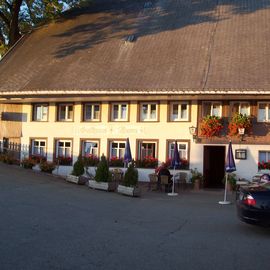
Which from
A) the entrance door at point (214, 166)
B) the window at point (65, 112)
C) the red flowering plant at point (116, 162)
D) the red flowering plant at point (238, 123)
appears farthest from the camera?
the window at point (65, 112)

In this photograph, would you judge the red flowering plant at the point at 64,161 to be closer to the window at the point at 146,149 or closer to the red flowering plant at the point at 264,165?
the window at the point at 146,149

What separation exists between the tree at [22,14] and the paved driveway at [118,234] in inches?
693

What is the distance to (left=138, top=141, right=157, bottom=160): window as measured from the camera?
24480 millimetres

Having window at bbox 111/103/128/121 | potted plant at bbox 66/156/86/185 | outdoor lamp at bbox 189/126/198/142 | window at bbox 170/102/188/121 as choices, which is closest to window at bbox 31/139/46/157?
window at bbox 111/103/128/121

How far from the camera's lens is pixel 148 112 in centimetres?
2461

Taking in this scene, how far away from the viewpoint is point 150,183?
22875 mm

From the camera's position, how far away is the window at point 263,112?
888 inches

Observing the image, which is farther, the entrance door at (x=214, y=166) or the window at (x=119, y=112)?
the window at (x=119, y=112)

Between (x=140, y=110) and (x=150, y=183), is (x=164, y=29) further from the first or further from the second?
(x=150, y=183)

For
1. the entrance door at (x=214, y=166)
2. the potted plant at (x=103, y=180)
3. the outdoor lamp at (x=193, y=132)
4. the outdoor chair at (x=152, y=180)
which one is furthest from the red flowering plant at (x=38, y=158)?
the entrance door at (x=214, y=166)

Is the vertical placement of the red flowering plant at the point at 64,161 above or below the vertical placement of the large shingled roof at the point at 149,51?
below

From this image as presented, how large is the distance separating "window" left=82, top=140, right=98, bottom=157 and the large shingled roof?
3.45 m

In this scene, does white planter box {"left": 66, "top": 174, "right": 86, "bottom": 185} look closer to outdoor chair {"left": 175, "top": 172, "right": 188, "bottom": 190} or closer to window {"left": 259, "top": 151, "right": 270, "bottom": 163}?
outdoor chair {"left": 175, "top": 172, "right": 188, "bottom": 190}

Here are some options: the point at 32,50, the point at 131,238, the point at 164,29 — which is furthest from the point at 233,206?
the point at 32,50
